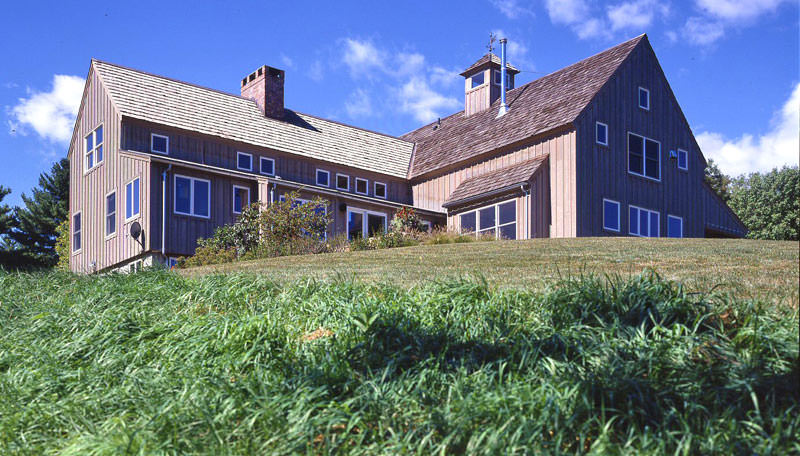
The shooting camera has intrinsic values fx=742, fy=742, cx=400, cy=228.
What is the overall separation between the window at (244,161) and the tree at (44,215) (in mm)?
23003

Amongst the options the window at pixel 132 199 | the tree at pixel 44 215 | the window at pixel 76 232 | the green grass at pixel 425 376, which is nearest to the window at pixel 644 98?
the window at pixel 132 199

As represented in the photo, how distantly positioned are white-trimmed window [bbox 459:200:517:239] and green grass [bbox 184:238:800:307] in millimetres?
8988

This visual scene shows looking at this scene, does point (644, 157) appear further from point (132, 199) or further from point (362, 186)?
point (132, 199)

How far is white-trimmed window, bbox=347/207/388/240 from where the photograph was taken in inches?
960

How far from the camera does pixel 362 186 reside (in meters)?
27.9

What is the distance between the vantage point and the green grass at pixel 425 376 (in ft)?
15.3

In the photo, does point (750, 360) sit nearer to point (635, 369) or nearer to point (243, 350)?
point (635, 369)

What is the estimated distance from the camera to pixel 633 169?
24.4 m

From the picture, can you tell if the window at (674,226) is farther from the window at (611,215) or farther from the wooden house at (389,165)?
the window at (611,215)

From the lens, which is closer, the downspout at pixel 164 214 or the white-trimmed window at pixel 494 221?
the downspout at pixel 164 214

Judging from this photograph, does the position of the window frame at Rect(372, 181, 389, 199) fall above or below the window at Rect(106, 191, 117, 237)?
above

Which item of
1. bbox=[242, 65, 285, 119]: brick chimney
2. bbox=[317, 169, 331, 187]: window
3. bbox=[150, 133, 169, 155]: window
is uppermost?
bbox=[242, 65, 285, 119]: brick chimney

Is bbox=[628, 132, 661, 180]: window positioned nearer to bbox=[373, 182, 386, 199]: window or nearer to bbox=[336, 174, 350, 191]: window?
bbox=[373, 182, 386, 199]: window

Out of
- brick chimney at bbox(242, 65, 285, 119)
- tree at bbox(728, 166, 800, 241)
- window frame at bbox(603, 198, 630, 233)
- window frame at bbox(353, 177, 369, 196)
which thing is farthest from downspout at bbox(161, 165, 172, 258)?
tree at bbox(728, 166, 800, 241)
